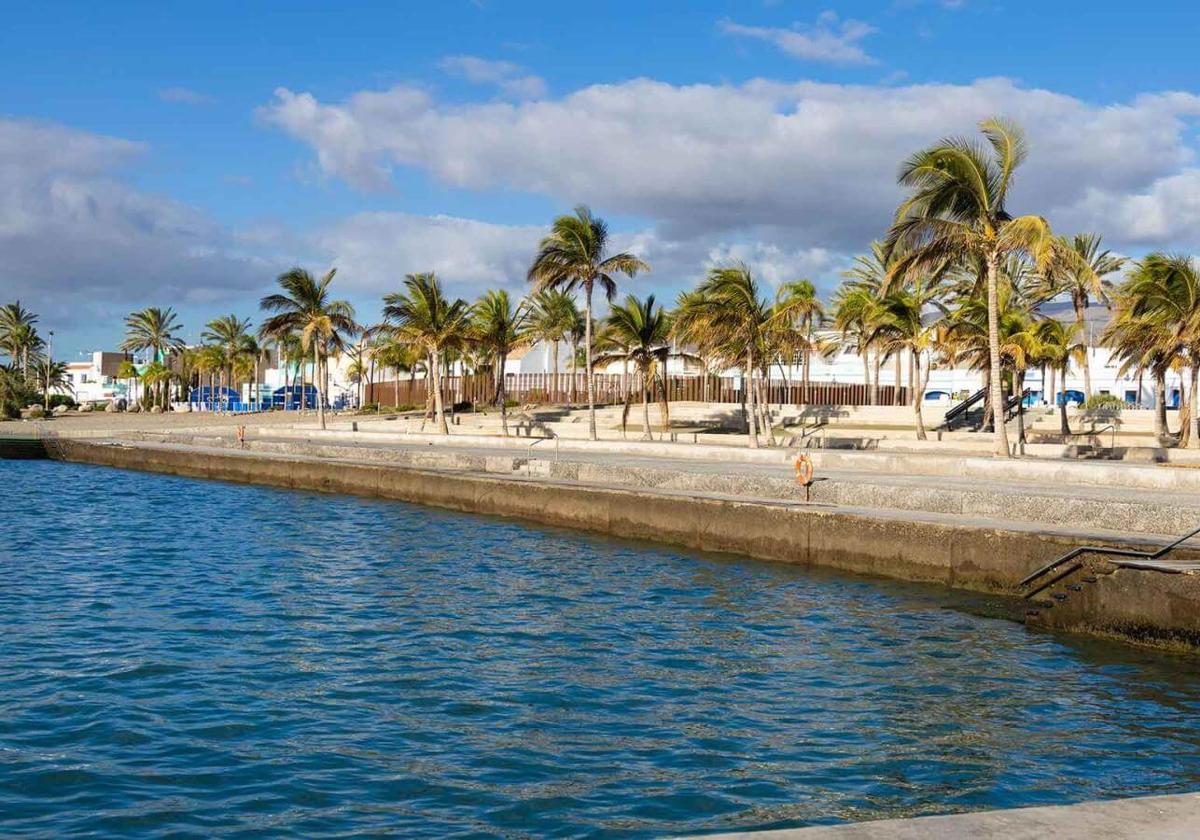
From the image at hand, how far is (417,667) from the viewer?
14.4m

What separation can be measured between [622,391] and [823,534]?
51079mm

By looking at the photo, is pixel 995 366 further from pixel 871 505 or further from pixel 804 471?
pixel 804 471

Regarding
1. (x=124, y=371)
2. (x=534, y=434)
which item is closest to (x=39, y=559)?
(x=534, y=434)

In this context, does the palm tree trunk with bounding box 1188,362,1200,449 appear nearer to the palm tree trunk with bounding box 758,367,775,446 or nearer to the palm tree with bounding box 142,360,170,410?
the palm tree trunk with bounding box 758,367,775,446

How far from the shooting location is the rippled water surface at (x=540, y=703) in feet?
31.4

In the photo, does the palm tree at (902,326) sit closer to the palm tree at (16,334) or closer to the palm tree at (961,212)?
the palm tree at (961,212)

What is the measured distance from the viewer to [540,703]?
12.7 meters

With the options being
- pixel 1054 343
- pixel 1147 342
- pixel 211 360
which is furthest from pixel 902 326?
pixel 211 360

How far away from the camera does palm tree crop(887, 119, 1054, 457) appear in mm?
30312

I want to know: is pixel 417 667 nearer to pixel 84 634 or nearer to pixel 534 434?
pixel 84 634

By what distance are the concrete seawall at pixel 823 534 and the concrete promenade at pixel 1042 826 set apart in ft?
32.1

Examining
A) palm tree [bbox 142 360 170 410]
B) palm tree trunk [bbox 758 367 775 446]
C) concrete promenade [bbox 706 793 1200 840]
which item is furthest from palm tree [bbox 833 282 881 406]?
palm tree [bbox 142 360 170 410]

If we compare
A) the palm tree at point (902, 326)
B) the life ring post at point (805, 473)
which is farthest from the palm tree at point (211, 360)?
the life ring post at point (805, 473)

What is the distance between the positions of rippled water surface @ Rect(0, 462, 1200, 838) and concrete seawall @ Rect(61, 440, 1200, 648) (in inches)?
24.7
